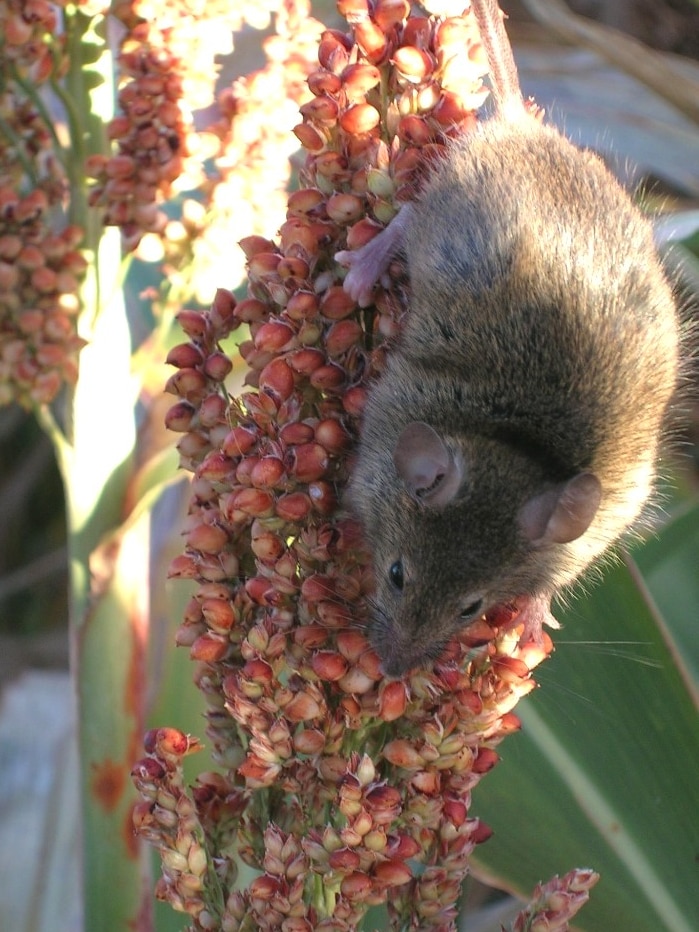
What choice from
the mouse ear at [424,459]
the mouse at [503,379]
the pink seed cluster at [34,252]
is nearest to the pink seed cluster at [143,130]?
the pink seed cluster at [34,252]

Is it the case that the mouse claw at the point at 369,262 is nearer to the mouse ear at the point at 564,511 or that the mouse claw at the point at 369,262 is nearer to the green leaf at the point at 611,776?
the mouse ear at the point at 564,511

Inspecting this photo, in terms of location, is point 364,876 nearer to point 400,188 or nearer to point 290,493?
point 290,493

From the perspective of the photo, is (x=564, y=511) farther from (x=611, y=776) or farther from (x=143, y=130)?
(x=143, y=130)

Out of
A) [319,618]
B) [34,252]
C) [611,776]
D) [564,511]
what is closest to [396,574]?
[564,511]

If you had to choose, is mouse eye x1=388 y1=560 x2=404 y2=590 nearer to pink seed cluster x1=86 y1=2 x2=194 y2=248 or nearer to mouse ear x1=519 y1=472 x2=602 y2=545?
mouse ear x1=519 y1=472 x2=602 y2=545

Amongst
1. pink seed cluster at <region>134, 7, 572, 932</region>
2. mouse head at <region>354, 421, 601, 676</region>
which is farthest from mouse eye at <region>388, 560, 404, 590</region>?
pink seed cluster at <region>134, 7, 572, 932</region>

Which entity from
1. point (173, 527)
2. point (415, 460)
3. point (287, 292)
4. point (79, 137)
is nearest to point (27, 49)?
point (79, 137)
